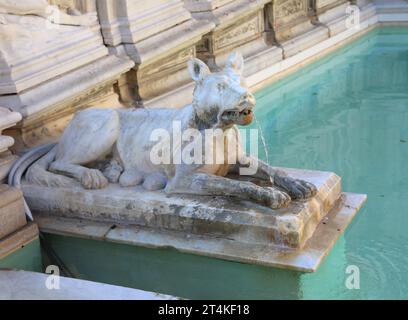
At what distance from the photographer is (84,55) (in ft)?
17.0

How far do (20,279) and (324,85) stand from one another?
5189 millimetres

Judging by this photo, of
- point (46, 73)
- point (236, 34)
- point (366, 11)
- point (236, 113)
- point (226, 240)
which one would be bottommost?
A: point (366, 11)

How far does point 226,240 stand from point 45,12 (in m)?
2.33

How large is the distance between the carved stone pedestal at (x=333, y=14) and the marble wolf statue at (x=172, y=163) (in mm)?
5549

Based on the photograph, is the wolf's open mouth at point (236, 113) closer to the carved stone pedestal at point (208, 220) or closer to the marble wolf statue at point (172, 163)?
the marble wolf statue at point (172, 163)

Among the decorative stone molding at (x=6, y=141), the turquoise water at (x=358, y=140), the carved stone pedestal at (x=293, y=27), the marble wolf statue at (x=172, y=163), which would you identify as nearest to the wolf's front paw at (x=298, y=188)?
the marble wolf statue at (x=172, y=163)

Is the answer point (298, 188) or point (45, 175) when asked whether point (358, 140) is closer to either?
point (298, 188)

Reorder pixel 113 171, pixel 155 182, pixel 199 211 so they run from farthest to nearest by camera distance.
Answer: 1. pixel 113 171
2. pixel 155 182
3. pixel 199 211

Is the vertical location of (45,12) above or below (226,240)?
above

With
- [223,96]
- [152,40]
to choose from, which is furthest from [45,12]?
[223,96]

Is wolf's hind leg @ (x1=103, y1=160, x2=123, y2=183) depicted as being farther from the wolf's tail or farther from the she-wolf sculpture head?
the she-wolf sculpture head

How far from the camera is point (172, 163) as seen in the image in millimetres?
3924

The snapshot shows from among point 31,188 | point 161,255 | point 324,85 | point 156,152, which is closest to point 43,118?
point 31,188
